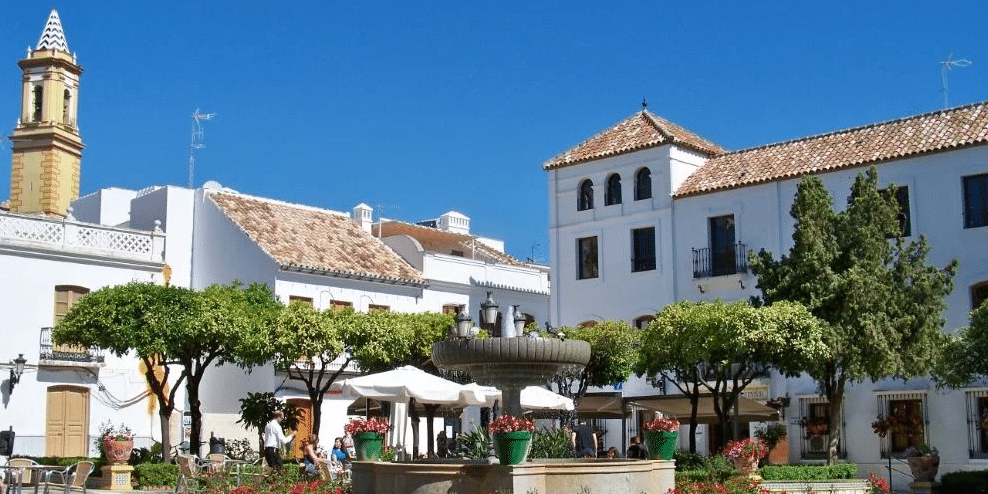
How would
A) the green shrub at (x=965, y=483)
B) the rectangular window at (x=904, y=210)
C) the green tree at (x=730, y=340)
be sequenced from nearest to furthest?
the green shrub at (x=965, y=483), the green tree at (x=730, y=340), the rectangular window at (x=904, y=210)

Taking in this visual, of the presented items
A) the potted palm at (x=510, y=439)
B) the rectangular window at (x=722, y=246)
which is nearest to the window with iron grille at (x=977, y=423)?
the rectangular window at (x=722, y=246)

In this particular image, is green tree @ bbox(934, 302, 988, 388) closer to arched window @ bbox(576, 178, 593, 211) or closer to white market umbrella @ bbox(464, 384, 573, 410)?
white market umbrella @ bbox(464, 384, 573, 410)

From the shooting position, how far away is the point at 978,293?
29.8 m

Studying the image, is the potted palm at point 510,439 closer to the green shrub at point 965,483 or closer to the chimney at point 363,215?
the green shrub at point 965,483

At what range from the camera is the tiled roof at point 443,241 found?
47594 millimetres

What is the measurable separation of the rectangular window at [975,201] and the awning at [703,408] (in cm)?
688

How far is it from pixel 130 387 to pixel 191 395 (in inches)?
277

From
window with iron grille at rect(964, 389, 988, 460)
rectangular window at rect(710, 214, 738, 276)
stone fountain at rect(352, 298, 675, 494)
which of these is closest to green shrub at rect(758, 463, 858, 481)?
window with iron grille at rect(964, 389, 988, 460)

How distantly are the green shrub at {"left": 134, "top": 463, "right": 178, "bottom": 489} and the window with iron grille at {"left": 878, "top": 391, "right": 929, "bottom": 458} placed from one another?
16819 mm

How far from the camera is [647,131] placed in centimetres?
3659

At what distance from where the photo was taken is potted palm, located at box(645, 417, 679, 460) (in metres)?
17.2

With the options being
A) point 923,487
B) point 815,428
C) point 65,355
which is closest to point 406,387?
point 923,487

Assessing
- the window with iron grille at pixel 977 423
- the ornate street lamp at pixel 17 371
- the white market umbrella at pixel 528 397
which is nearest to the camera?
the white market umbrella at pixel 528 397

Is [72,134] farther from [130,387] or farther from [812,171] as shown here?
[812,171]
